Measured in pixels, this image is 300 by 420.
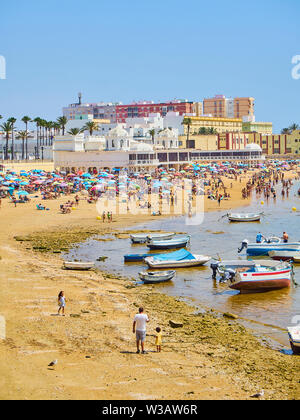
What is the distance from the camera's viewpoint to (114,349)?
17672mm

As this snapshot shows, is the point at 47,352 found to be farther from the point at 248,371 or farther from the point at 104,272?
the point at 104,272

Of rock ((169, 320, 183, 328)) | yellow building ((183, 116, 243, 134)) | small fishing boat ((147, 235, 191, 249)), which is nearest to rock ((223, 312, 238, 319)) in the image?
rock ((169, 320, 183, 328))

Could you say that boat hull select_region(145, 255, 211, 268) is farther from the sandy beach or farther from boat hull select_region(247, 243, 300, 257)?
boat hull select_region(247, 243, 300, 257)

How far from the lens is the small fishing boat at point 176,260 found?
107 ft

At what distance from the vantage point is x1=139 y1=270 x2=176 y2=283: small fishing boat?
29234mm

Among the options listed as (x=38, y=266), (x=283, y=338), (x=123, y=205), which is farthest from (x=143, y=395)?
(x=123, y=205)

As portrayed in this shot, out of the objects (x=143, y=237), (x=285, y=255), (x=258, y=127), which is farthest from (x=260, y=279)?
(x=258, y=127)

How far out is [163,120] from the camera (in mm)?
150375

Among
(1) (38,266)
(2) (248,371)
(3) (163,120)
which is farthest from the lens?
(3) (163,120)

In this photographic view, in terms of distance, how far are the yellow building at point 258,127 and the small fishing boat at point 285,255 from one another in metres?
145

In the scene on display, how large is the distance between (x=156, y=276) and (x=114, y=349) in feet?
38.5

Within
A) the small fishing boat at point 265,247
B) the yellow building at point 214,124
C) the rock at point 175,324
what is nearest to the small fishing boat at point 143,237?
the small fishing boat at point 265,247

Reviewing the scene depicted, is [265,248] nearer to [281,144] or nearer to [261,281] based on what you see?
[261,281]
